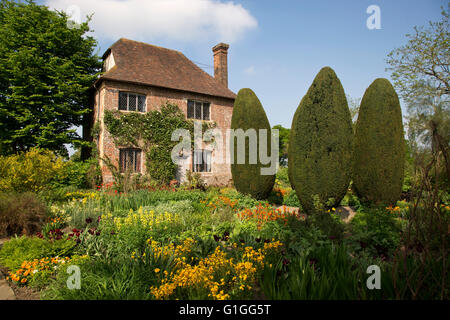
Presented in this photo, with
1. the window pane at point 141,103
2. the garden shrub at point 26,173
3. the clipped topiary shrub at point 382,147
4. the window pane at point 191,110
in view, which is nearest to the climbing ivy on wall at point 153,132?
the window pane at point 141,103

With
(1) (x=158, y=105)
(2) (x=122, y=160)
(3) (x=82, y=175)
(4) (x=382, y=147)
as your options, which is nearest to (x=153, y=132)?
(1) (x=158, y=105)

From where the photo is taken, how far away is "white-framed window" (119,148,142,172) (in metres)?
15.1

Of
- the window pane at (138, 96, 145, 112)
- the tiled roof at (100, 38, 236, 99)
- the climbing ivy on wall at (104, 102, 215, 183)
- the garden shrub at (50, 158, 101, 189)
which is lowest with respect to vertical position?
the garden shrub at (50, 158, 101, 189)

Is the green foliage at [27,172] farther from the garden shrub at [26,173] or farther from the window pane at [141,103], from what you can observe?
the window pane at [141,103]

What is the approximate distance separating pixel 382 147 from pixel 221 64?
568 inches

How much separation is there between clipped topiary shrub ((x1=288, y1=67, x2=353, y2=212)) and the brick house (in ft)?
32.6

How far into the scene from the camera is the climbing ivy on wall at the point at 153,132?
589 inches

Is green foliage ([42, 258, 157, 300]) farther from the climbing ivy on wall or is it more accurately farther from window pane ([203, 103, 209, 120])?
window pane ([203, 103, 209, 120])

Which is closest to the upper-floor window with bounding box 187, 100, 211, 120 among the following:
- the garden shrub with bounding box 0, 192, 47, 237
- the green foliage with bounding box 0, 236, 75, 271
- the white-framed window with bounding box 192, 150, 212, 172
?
the white-framed window with bounding box 192, 150, 212, 172

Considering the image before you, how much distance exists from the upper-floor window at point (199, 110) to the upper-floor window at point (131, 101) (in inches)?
123

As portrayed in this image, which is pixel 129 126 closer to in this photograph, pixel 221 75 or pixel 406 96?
pixel 221 75

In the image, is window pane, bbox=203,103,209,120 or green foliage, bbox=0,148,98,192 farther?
window pane, bbox=203,103,209,120

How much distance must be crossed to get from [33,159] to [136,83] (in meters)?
7.89
